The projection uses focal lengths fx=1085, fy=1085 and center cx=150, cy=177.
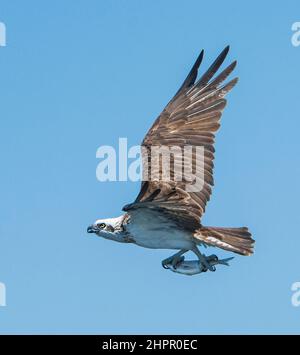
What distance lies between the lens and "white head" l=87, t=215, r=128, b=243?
1906 cm

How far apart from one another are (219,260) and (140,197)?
1.82 m

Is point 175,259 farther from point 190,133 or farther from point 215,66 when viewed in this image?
point 215,66

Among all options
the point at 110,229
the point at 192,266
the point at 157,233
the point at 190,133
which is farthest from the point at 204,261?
the point at 190,133

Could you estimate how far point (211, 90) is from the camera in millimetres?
20609

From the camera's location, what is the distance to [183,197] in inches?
741

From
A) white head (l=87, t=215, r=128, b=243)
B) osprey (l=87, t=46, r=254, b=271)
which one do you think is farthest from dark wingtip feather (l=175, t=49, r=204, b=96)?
white head (l=87, t=215, r=128, b=243)

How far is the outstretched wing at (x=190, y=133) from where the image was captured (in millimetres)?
18531

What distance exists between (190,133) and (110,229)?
2.54 metres

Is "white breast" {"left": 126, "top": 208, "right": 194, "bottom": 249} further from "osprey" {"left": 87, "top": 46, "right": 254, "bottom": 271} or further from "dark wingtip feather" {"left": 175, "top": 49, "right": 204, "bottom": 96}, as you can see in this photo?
"dark wingtip feather" {"left": 175, "top": 49, "right": 204, "bottom": 96}

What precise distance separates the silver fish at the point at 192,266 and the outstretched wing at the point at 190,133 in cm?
65

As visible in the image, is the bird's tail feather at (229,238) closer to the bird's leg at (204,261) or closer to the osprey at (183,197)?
the osprey at (183,197)
